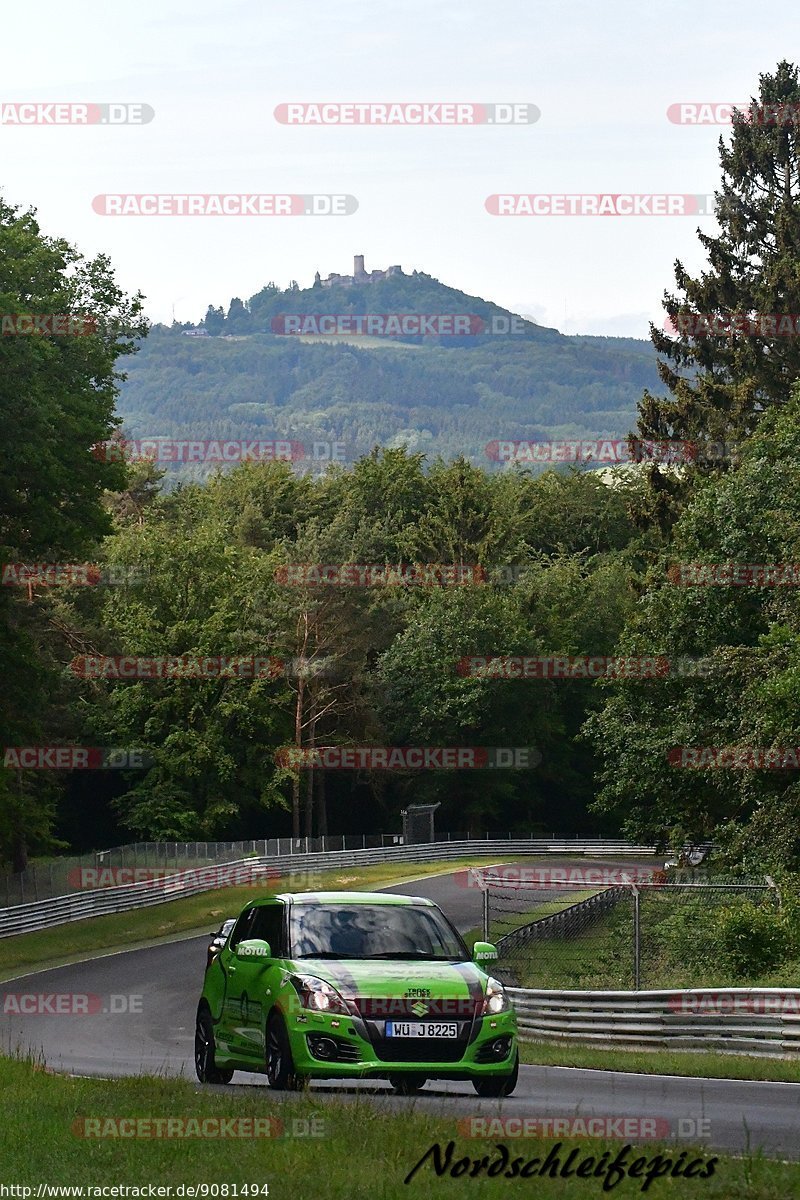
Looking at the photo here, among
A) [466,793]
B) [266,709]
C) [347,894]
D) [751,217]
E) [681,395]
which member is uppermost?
[751,217]

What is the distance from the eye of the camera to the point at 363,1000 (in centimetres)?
1288

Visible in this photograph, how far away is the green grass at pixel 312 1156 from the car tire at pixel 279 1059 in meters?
0.88

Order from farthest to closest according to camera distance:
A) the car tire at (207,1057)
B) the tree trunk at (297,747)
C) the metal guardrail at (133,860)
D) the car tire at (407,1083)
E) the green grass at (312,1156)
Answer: the tree trunk at (297,747) < the metal guardrail at (133,860) < the car tire at (207,1057) < the car tire at (407,1083) < the green grass at (312,1156)

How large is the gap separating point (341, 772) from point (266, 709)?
10426 millimetres

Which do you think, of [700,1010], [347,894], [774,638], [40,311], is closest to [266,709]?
[40,311]

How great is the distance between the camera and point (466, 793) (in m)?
93.8

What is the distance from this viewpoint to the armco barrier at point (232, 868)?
46.5 m

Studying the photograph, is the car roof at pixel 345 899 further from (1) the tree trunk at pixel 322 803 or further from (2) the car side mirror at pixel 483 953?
(1) the tree trunk at pixel 322 803

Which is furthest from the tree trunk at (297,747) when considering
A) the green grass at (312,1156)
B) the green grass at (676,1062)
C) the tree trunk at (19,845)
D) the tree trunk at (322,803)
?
the green grass at (312,1156)

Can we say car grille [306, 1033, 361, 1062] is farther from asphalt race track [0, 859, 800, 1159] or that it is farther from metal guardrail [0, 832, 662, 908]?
metal guardrail [0, 832, 662, 908]

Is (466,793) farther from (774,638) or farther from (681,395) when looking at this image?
(774,638)

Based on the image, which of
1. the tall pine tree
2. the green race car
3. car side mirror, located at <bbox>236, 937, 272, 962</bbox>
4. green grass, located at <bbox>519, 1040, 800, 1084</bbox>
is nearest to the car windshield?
the green race car

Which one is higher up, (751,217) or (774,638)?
(751,217)

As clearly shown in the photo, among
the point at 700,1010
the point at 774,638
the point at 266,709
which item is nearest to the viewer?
the point at 700,1010
